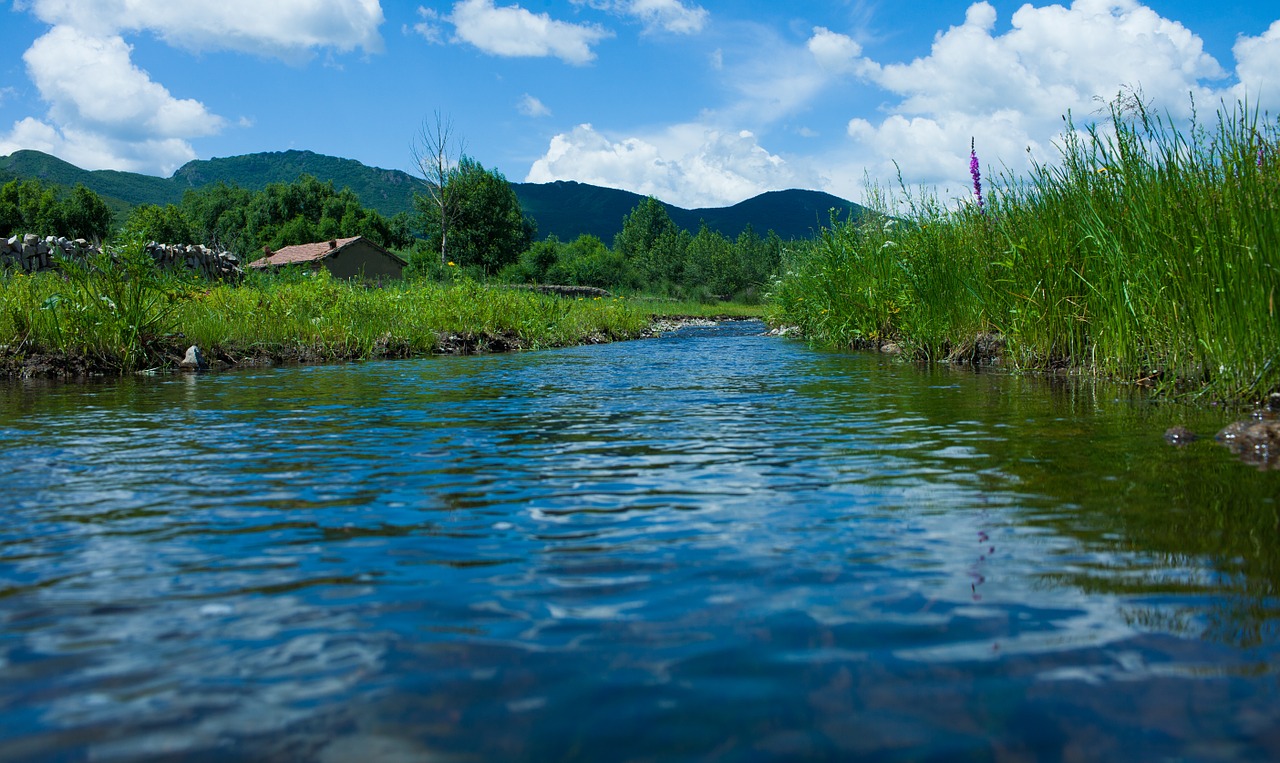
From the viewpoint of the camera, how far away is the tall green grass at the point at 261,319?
959cm

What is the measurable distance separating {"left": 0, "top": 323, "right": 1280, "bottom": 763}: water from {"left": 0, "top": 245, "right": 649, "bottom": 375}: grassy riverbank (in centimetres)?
635

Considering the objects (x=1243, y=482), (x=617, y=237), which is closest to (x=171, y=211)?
(x=617, y=237)

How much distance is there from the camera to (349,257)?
56406 mm

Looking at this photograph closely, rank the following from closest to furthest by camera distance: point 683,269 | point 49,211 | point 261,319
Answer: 1. point 261,319
2. point 683,269
3. point 49,211

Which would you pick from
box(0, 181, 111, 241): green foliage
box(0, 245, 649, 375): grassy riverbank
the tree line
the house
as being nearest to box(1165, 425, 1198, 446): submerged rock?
box(0, 245, 649, 375): grassy riverbank

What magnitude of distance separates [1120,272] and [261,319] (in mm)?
10706

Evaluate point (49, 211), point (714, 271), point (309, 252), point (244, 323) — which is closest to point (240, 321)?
point (244, 323)

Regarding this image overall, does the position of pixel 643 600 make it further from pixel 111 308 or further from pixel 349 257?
pixel 349 257

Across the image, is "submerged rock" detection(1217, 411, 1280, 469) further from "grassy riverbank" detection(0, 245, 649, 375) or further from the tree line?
the tree line

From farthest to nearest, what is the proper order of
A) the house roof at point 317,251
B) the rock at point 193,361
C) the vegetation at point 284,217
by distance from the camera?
the vegetation at point 284,217
the house roof at point 317,251
the rock at point 193,361

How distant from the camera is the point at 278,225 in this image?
106562mm

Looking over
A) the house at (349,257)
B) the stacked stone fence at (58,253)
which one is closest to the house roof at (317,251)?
the house at (349,257)

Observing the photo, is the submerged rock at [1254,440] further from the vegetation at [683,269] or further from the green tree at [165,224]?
the green tree at [165,224]

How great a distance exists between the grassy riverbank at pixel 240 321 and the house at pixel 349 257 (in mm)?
37659
